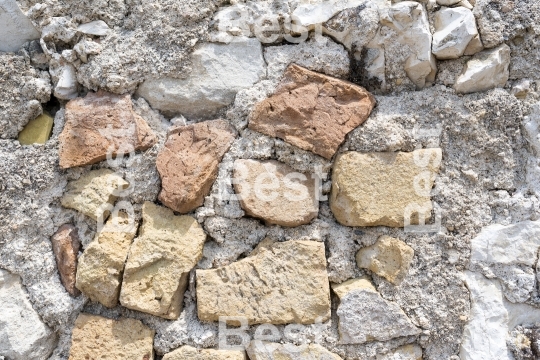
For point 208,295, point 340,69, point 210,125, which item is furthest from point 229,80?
point 208,295

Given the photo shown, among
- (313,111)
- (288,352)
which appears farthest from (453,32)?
(288,352)

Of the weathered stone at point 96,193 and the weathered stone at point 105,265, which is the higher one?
the weathered stone at point 96,193

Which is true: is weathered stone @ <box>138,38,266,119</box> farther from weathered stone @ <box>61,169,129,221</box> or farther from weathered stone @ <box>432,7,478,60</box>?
weathered stone @ <box>432,7,478,60</box>

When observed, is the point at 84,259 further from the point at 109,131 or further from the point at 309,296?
the point at 309,296

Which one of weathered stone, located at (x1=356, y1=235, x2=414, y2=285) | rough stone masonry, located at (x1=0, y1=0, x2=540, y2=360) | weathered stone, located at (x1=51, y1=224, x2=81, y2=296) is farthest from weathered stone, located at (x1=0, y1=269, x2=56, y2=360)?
weathered stone, located at (x1=356, y1=235, x2=414, y2=285)

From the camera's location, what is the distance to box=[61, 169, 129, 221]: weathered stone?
1.41 m

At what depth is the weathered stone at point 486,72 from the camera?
134cm

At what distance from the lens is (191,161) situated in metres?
1.37

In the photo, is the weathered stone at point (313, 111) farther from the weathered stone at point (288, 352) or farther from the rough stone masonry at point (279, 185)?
the weathered stone at point (288, 352)

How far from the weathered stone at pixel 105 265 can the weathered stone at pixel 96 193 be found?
2.3 inches

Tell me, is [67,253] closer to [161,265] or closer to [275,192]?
[161,265]

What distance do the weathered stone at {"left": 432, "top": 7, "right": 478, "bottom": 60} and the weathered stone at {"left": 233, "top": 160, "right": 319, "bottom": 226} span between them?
51cm

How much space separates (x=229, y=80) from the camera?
4.67ft

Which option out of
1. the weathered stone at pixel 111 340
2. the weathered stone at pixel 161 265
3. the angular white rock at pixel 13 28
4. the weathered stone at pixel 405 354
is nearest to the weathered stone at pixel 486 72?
the weathered stone at pixel 405 354
